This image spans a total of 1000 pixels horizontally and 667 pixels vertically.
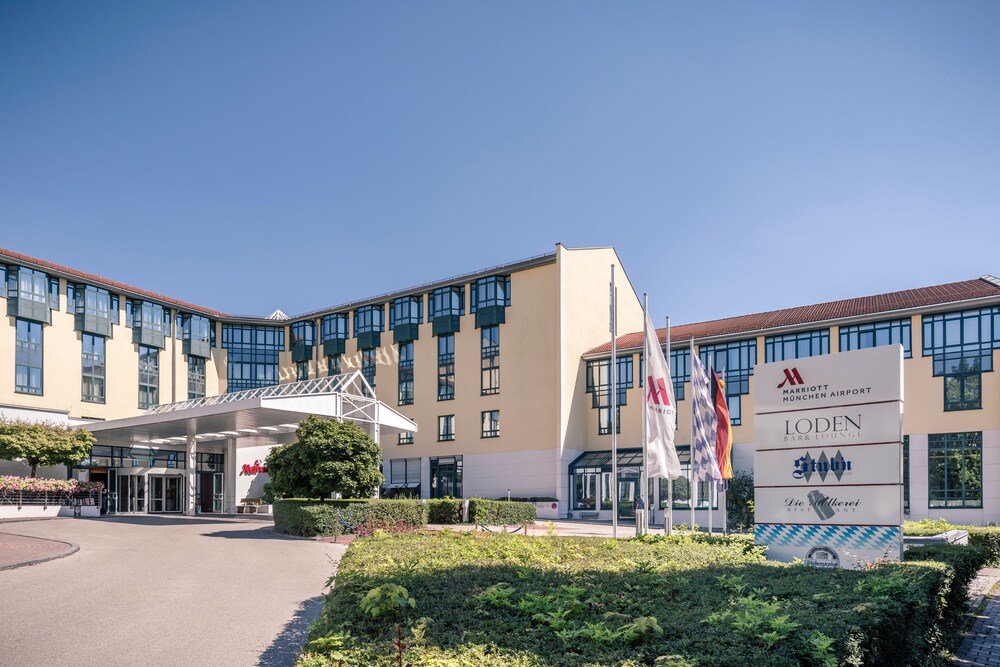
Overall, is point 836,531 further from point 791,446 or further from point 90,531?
point 90,531

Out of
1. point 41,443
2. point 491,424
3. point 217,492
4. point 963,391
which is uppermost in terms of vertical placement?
point 963,391

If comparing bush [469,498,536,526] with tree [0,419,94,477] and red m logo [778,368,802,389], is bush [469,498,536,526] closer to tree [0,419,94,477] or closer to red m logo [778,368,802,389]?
red m logo [778,368,802,389]

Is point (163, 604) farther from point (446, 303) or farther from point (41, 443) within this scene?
point (446, 303)

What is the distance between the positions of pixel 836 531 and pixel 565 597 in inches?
277

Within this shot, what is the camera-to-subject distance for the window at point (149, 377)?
52406 millimetres

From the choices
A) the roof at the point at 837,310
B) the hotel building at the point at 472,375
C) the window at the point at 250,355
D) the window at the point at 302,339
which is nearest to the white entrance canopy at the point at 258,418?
the hotel building at the point at 472,375

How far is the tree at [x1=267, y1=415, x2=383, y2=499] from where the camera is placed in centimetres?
2877

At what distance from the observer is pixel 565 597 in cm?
746

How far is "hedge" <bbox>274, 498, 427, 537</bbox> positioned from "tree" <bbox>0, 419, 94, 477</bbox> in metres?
17.9

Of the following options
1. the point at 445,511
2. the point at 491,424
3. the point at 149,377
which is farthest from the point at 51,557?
the point at 149,377

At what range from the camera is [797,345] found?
39375 mm

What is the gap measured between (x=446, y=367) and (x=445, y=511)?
19.8 m

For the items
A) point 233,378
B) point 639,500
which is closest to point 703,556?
point 639,500

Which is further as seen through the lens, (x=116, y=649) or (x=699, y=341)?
(x=699, y=341)
